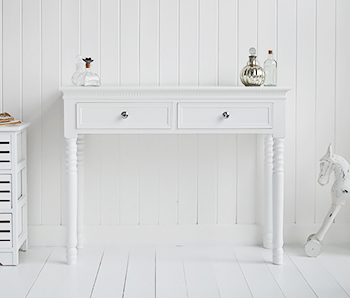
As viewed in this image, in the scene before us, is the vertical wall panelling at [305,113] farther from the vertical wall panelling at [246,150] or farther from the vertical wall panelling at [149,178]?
the vertical wall panelling at [149,178]

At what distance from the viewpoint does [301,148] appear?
9.18 feet

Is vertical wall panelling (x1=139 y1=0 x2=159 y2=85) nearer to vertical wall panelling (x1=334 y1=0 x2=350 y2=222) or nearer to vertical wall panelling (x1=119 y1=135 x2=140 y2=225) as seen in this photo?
vertical wall panelling (x1=119 y1=135 x2=140 y2=225)

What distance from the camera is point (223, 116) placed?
2361 millimetres

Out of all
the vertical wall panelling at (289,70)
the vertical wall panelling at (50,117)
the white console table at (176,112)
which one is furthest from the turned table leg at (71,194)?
the vertical wall panelling at (289,70)

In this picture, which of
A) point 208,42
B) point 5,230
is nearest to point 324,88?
point 208,42

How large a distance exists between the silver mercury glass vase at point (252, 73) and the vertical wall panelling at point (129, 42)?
2.02 ft

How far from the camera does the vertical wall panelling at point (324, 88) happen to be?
2.75 meters

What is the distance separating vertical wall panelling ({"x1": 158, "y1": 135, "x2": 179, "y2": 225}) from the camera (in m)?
2.76

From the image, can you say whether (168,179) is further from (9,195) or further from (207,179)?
(9,195)

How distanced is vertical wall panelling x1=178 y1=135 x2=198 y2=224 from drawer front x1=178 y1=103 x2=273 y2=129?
15.9 inches

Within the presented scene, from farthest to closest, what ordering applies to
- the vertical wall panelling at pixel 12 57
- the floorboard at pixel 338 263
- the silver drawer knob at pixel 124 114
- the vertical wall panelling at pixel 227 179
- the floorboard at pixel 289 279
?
the vertical wall panelling at pixel 227 179, the vertical wall panelling at pixel 12 57, the silver drawer knob at pixel 124 114, the floorboard at pixel 338 263, the floorboard at pixel 289 279

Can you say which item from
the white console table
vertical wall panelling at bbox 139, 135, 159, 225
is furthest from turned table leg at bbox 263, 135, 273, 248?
vertical wall panelling at bbox 139, 135, 159, 225

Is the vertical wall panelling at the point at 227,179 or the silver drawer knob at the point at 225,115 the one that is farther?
the vertical wall panelling at the point at 227,179

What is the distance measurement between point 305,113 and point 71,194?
141 cm
